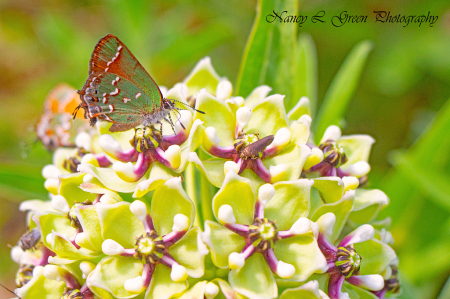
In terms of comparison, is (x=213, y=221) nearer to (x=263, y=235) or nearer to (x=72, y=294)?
(x=263, y=235)

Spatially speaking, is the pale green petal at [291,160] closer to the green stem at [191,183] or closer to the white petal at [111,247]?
the green stem at [191,183]

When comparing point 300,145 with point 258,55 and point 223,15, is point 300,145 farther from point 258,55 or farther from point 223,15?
point 223,15

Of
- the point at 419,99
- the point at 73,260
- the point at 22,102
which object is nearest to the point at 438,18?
the point at 419,99

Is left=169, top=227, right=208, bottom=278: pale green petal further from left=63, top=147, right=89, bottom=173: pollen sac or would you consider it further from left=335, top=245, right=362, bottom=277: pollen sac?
left=63, top=147, right=89, bottom=173: pollen sac

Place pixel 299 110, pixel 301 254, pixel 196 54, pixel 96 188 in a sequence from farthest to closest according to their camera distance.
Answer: pixel 196 54 → pixel 299 110 → pixel 96 188 → pixel 301 254

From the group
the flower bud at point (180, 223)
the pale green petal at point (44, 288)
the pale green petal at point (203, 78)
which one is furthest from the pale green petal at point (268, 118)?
the pale green petal at point (44, 288)

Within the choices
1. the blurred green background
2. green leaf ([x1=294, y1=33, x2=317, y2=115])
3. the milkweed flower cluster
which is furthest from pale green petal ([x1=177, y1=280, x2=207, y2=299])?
the blurred green background

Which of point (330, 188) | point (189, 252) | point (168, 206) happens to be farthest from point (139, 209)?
point (330, 188)

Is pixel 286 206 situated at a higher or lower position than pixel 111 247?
higher
